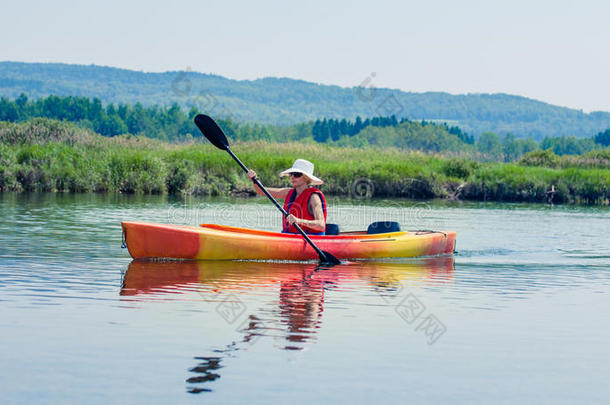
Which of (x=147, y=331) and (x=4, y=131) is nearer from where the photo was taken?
(x=147, y=331)

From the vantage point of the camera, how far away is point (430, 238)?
1229cm

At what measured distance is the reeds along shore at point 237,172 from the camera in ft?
80.8

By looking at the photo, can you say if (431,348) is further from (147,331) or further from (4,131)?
(4,131)

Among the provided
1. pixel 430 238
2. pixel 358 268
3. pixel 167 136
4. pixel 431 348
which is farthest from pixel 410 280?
pixel 167 136

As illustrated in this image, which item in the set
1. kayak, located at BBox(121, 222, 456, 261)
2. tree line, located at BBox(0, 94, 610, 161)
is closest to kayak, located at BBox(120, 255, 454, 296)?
kayak, located at BBox(121, 222, 456, 261)

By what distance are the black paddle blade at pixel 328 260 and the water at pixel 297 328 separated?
21 centimetres

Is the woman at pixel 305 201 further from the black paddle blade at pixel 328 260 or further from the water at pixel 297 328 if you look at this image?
the water at pixel 297 328

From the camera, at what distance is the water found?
5156mm

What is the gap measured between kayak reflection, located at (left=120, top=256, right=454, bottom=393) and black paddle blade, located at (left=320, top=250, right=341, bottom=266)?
17 cm

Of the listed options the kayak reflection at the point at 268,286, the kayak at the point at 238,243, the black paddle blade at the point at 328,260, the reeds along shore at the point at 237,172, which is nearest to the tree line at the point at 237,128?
the reeds along shore at the point at 237,172

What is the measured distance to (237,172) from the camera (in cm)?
2709

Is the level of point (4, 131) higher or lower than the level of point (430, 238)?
higher

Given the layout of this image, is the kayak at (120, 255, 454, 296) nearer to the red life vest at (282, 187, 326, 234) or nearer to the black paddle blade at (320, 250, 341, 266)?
the black paddle blade at (320, 250, 341, 266)

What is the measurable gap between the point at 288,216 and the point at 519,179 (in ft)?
61.6
